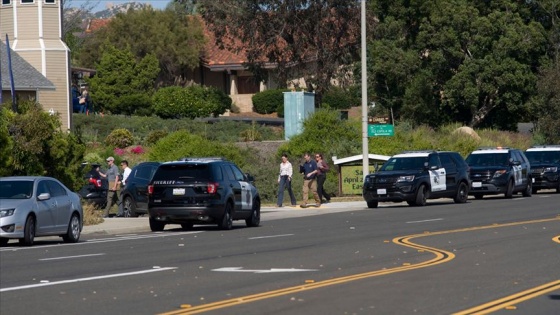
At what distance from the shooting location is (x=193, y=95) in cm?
7038

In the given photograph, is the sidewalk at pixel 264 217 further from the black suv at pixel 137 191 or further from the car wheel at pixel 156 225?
the car wheel at pixel 156 225

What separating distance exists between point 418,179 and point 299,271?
2045cm

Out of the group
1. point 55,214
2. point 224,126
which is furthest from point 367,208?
point 224,126

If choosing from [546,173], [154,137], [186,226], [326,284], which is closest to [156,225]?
[186,226]

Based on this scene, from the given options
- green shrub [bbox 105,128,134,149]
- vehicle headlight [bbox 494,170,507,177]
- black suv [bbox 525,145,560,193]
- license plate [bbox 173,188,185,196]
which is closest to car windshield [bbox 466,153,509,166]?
vehicle headlight [bbox 494,170,507,177]

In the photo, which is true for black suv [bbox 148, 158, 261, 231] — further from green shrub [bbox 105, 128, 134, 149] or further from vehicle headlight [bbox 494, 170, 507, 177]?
green shrub [bbox 105, 128, 134, 149]

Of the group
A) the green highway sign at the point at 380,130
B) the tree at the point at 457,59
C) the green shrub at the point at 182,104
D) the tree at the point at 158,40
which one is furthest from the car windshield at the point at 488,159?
the tree at the point at 158,40

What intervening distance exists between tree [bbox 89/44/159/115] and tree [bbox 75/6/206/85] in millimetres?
7517

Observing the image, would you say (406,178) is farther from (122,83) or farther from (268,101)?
(268,101)

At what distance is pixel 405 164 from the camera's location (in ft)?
124

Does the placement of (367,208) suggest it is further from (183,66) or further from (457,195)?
(183,66)

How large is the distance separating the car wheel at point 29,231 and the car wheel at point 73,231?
1256 millimetres

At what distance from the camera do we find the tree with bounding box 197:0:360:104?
6631cm

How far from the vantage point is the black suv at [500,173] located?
136 feet
